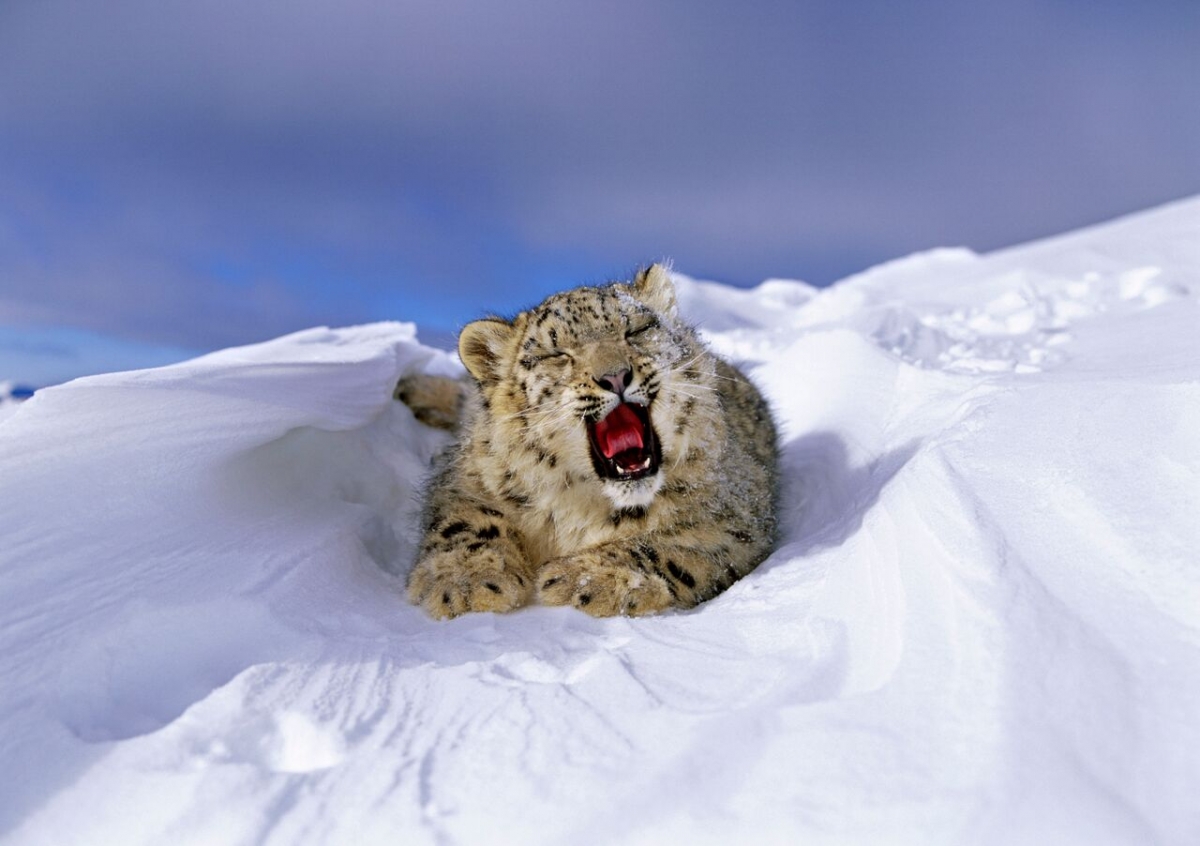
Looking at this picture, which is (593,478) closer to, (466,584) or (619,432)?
(619,432)

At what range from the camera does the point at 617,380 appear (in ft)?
11.1

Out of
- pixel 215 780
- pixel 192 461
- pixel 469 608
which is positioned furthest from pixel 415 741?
pixel 192 461

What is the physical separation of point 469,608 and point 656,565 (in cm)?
83

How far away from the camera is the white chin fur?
3.44m

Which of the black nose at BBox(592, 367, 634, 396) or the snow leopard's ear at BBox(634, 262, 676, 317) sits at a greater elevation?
the snow leopard's ear at BBox(634, 262, 676, 317)

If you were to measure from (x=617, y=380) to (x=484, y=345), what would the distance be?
38.6 inches

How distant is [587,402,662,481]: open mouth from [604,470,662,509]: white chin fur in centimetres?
5

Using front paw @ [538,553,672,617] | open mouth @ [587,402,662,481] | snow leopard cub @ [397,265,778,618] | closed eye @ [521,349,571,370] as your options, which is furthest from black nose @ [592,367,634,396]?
front paw @ [538,553,672,617]

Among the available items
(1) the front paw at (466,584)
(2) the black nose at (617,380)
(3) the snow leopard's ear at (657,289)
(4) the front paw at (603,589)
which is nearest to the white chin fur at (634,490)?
(4) the front paw at (603,589)

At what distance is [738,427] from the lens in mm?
4508

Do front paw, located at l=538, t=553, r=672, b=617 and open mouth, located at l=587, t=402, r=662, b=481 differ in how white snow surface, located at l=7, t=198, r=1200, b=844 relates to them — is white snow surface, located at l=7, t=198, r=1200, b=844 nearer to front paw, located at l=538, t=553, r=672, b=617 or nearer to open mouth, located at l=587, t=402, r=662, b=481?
front paw, located at l=538, t=553, r=672, b=617

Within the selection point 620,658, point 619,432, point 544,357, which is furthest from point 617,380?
point 620,658

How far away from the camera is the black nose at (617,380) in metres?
3.38

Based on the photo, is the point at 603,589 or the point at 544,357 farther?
the point at 544,357
